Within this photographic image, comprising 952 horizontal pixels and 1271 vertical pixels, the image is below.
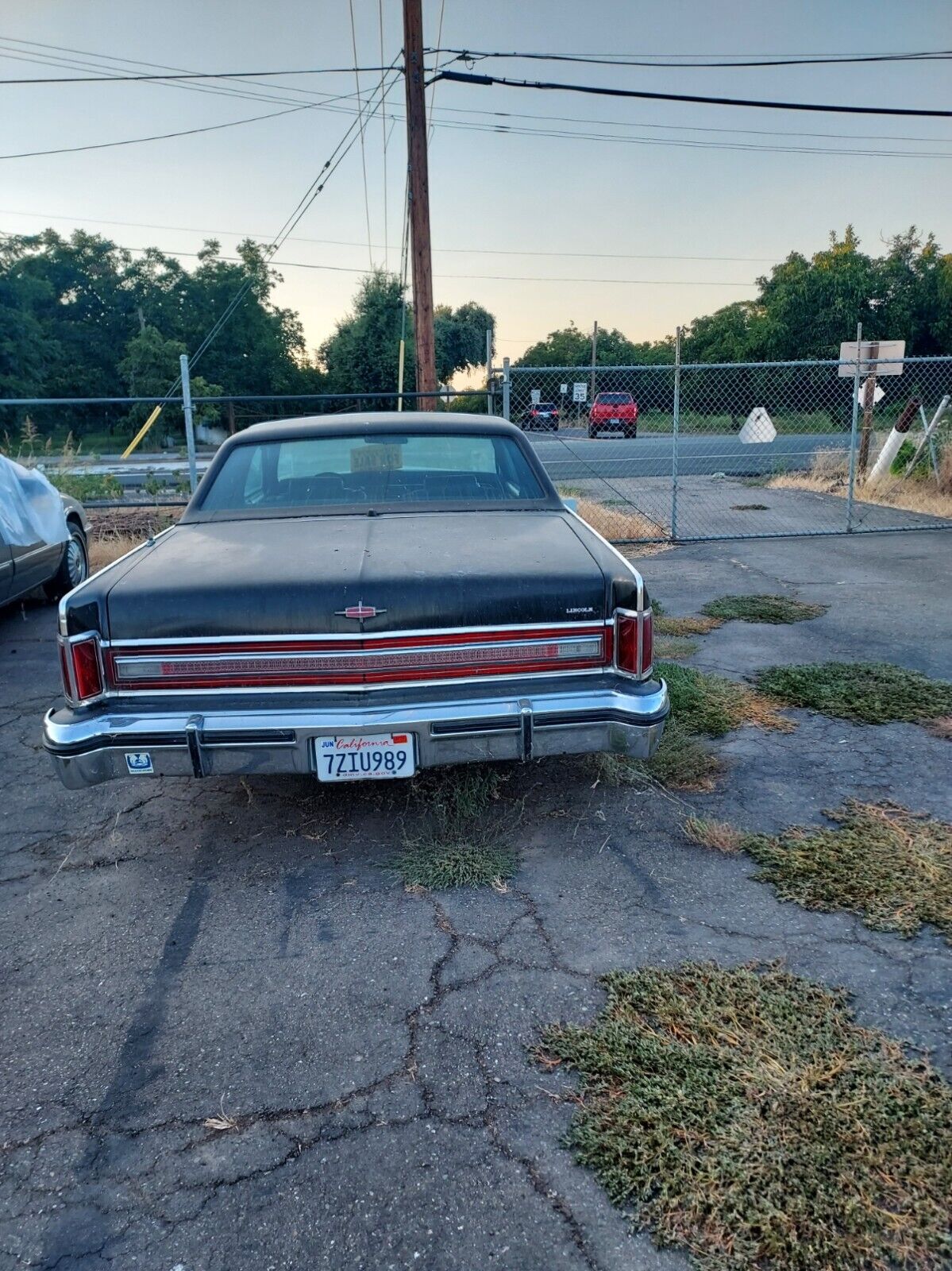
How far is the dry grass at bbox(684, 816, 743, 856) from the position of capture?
3.54 m

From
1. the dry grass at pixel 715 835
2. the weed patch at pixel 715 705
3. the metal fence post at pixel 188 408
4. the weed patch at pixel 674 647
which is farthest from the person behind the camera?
the metal fence post at pixel 188 408

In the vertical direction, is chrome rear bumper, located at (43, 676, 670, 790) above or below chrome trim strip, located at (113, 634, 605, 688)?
below

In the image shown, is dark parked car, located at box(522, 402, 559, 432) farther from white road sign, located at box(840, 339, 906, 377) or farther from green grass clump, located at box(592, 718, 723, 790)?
green grass clump, located at box(592, 718, 723, 790)

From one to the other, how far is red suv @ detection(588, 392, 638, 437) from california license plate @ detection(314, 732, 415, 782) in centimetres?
2533

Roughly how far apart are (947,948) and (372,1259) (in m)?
2.01

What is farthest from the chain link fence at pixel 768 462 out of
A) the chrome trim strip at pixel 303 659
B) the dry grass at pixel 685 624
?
the chrome trim strip at pixel 303 659

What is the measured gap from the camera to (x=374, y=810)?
3902mm

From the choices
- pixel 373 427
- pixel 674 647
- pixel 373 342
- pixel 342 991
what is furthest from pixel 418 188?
pixel 373 342

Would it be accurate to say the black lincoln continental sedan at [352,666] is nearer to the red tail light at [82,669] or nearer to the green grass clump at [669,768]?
the red tail light at [82,669]

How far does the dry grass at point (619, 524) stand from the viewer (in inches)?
440

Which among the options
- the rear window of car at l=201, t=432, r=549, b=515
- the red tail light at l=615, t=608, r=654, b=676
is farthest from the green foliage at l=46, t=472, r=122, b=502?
the red tail light at l=615, t=608, r=654, b=676

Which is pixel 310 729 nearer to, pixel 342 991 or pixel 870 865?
pixel 342 991

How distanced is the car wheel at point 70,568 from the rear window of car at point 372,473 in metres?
3.94

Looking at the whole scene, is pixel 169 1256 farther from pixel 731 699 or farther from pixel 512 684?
pixel 731 699
